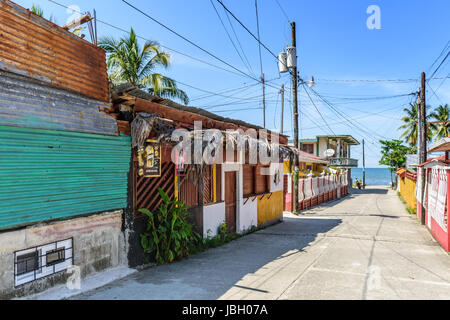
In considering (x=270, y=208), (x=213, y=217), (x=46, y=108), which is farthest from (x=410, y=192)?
(x=46, y=108)

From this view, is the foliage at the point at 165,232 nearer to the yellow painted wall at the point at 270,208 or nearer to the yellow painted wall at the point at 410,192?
the yellow painted wall at the point at 270,208

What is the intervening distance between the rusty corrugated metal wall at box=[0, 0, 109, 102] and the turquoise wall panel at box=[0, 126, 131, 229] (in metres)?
0.94

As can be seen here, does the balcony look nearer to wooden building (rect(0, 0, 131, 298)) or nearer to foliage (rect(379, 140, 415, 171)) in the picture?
foliage (rect(379, 140, 415, 171))

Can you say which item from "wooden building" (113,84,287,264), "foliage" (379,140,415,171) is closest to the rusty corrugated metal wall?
"wooden building" (113,84,287,264)

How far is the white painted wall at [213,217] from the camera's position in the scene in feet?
29.6

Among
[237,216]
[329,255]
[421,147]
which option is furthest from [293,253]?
[421,147]

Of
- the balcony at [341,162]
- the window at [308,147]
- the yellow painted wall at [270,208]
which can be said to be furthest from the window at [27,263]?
the balcony at [341,162]

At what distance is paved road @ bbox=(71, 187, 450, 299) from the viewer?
5.41 metres

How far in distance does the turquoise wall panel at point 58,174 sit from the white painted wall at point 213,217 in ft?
10.4

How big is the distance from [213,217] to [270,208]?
5120 mm

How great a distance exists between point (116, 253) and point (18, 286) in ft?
6.25

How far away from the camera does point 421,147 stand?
14688 mm

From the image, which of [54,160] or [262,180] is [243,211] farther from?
[54,160]
